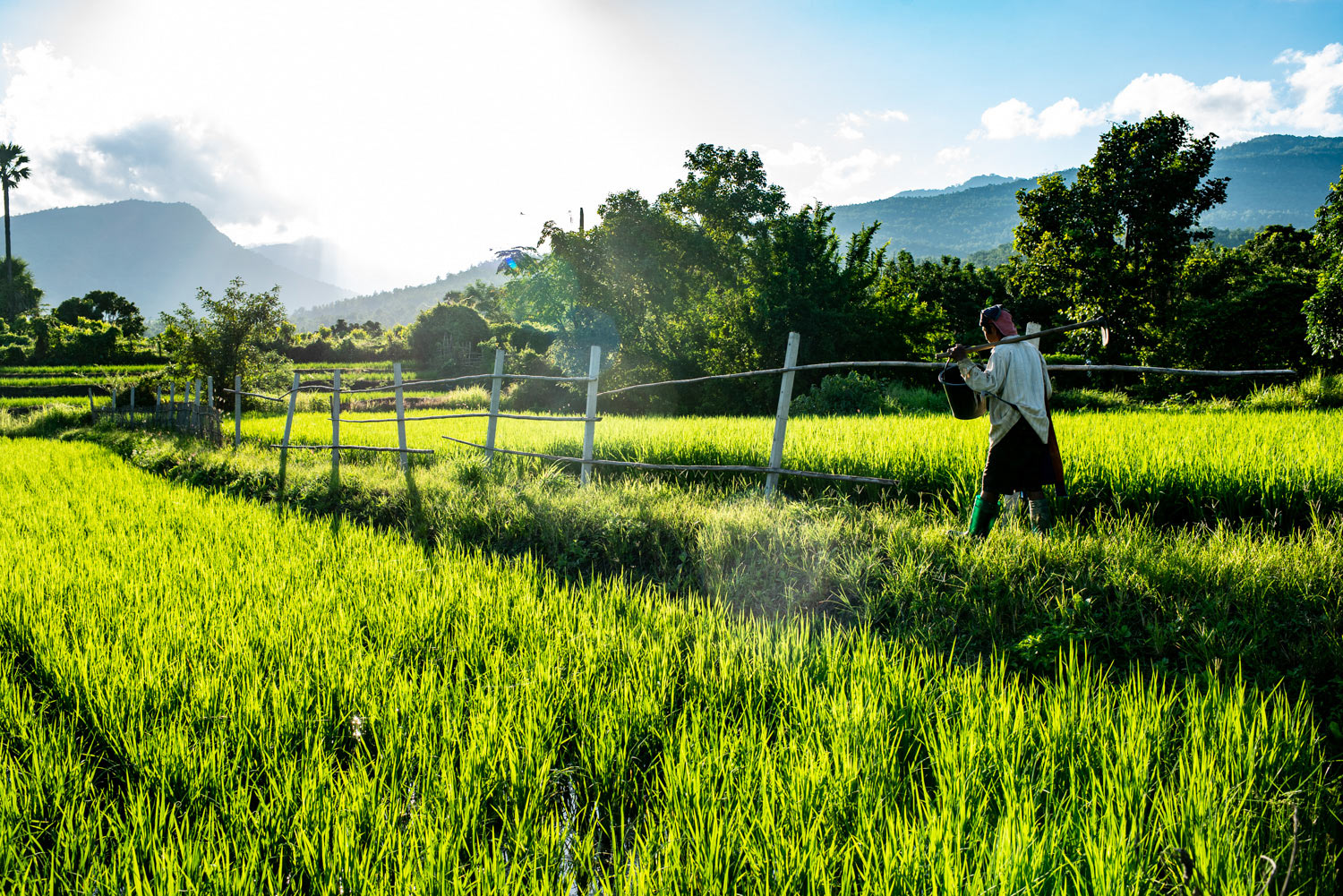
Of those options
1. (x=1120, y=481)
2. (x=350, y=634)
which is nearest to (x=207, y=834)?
(x=350, y=634)

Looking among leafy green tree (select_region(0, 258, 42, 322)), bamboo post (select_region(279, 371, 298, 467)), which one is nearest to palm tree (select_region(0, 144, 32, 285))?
leafy green tree (select_region(0, 258, 42, 322))

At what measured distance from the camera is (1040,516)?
4086 millimetres

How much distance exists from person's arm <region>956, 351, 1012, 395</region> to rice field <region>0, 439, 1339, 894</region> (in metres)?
1.53

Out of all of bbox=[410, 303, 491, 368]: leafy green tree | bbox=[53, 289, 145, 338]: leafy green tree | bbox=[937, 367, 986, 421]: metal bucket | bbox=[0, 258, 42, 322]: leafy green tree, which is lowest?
bbox=[937, 367, 986, 421]: metal bucket

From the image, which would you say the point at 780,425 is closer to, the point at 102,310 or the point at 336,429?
the point at 336,429

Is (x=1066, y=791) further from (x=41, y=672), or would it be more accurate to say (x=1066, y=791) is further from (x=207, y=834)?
(x=41, y=672)

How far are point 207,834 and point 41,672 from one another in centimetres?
173

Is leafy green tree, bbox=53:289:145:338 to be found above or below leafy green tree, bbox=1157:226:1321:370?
above

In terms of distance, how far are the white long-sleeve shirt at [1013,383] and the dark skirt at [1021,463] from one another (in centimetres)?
5

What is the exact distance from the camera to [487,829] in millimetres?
1931

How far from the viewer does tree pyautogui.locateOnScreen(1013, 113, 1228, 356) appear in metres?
20.1

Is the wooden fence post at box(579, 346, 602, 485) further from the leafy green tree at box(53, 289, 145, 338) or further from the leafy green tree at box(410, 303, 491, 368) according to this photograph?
the leafy green tree at box(53, 289, 145, 338)

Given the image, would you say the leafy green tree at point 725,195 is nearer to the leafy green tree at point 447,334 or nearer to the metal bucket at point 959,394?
the leafy green tree at point 447,334

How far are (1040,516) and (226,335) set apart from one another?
23.7m
